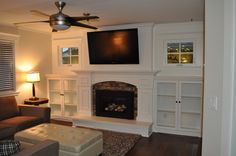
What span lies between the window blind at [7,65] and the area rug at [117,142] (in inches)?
102

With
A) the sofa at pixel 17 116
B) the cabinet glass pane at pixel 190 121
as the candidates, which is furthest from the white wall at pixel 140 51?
the sofa at pixel 17 116

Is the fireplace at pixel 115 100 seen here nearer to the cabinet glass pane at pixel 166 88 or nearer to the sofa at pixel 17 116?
the cabinet glass pane at pixel 166 88

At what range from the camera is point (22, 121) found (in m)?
4.21

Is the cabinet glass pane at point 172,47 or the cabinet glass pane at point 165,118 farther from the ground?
the cabinet glass pane at point 172,47

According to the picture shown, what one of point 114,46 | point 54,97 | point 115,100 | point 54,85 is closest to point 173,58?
point 114,46

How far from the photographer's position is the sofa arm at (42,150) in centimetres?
208

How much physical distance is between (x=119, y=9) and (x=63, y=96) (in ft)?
10.9

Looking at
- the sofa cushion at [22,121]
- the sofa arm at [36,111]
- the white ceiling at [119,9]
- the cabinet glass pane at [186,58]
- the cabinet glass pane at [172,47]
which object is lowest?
the sofa cushion at [22,121]

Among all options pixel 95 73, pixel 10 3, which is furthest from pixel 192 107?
pixel 10 3

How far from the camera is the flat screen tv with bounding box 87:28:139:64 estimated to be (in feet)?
16.0

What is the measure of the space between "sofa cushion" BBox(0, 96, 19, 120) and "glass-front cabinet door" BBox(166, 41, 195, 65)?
146 inches

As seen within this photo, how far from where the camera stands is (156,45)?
4988 mm

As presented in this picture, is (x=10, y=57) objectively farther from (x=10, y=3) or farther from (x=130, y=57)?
(x=130, y=57)

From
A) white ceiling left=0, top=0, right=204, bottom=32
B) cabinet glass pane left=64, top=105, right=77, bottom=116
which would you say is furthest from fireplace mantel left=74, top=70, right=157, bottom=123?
white ceiling left=0, top=0, right=204, bottom=32
